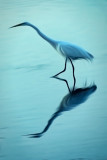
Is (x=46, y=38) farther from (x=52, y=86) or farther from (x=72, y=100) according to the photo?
(x=72, y=100)

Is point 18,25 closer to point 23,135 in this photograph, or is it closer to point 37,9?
point 37,9

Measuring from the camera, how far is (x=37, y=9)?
1493 millimetres

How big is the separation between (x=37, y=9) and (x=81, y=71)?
48 centimetres

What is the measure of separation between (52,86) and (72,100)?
15cm

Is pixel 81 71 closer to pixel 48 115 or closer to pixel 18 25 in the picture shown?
pixel 48 115

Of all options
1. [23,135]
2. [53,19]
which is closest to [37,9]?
[53,19]

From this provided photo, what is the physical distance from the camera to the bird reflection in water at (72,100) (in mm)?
1475

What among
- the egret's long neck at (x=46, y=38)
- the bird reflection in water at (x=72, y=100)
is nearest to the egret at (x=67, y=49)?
the egret's long neck at (x=46, y=38)

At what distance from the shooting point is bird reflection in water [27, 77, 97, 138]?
147 centimetres

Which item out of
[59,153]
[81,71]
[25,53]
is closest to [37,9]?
[25,53]

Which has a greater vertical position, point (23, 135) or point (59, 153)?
point (23, 135)

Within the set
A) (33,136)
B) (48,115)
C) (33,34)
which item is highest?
(33,34)

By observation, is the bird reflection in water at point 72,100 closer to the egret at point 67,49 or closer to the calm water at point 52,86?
the calm water at point 52,86

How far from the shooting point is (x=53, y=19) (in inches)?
58.7
